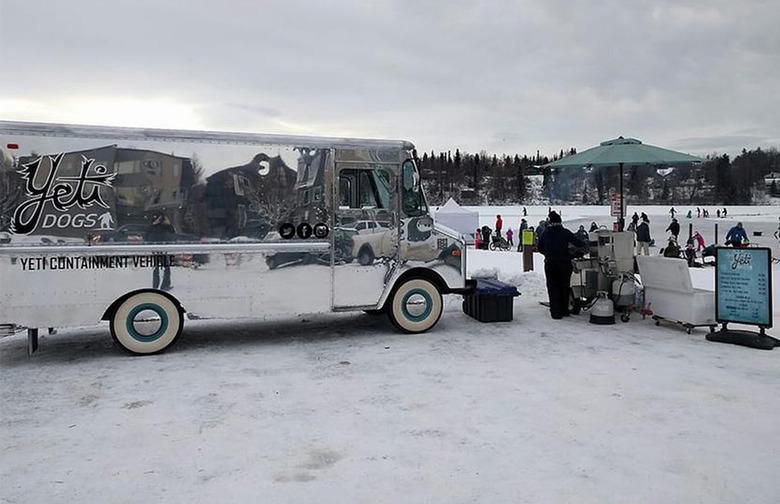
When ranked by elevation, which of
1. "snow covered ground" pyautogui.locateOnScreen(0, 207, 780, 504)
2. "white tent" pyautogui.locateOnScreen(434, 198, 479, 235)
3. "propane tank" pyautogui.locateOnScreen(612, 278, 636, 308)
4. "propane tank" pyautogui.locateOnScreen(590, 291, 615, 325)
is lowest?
"snow covered ground" pyautogui.locateOnScreen(0, 207, 780, 504)

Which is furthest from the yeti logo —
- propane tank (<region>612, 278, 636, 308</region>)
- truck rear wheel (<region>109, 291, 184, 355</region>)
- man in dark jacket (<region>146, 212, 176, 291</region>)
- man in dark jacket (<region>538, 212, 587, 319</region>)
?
propane tank (<region>612, 278, 636, 308</region>)

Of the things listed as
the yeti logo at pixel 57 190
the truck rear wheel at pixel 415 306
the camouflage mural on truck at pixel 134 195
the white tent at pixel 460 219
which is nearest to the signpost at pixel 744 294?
the truck rear wheel at pixel 415 306

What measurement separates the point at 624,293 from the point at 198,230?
6.13m

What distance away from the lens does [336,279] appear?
7719 millimetres

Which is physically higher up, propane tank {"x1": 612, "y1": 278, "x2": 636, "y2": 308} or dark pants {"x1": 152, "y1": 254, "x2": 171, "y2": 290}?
dark pants {"x1": 152, "y1": 254, "x2": 171, "y2": 290}

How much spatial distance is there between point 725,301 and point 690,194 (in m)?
120

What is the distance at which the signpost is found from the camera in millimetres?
7266

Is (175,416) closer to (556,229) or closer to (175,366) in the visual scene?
(175,366)

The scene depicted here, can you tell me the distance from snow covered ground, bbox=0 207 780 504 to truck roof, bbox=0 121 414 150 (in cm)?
253

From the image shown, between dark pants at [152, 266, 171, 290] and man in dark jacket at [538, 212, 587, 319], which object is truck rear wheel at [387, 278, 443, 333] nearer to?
man in dark jacket at [538, 212, 587, 319]

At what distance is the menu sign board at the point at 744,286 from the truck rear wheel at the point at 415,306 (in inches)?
141

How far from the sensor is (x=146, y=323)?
7.09 meters

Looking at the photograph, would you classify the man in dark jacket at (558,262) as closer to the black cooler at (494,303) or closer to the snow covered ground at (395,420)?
the black cooler at (494,303)

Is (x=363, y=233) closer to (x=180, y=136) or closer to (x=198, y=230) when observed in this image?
(x=198, y=230)
